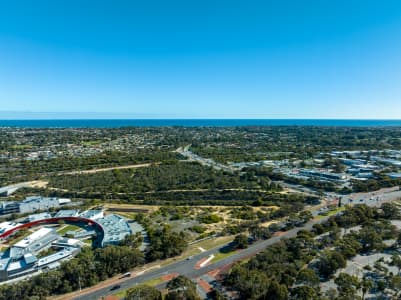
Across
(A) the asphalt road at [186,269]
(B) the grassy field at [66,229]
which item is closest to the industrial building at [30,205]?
(B) the grassy field at [66,229]

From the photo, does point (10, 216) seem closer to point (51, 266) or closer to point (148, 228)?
point (51, 266)

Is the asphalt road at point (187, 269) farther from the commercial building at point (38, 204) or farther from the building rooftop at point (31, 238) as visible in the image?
the commercial building at point (38, 204)

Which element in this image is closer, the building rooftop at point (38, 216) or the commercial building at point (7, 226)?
the commercial building at point (7, 226)

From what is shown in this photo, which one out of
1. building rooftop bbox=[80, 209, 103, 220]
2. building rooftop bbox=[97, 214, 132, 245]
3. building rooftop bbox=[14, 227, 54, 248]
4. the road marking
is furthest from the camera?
building rooftop bbox=[80, 209, 103, 220]

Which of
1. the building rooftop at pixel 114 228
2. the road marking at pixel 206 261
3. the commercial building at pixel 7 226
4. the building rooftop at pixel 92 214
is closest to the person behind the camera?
the road marking at pixel 206 261

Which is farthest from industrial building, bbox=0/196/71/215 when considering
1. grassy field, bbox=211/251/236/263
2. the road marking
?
grassy field, bbox=211/251/236/263

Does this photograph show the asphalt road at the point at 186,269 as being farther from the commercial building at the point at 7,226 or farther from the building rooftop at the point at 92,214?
the commercial building at the point at 7,226

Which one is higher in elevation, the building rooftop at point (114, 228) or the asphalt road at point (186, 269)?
the building rooftop at point (114, 228)

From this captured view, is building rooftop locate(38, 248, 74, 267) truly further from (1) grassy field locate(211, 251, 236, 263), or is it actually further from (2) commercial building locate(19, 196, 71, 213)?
(2) commercial building locate(19, 196, 71, 213)

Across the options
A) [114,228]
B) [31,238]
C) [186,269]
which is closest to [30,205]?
[31,238]

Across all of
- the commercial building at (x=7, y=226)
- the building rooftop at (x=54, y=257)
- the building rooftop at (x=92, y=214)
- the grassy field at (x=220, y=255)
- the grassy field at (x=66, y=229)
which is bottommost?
the grassy field at (x=66, y=229)

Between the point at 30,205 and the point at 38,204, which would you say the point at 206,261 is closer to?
the point at 38,204

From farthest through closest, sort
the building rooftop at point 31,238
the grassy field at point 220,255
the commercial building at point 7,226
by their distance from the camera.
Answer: the commercial building at point 7,226 < the building rooftop at point 31,238 < the grassy field at point 220,255
